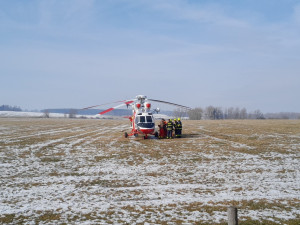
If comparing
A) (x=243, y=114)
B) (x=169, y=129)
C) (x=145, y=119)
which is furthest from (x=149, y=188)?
(x=243, y=114)

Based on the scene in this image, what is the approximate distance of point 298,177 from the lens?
29.3 ft

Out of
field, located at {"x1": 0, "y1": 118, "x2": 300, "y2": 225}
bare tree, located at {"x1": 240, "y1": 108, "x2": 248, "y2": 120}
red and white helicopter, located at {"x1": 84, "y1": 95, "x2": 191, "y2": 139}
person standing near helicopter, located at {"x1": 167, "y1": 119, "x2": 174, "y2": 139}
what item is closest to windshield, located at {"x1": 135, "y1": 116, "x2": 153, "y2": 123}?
red and white helicopter, located at {"x1": 84, "y1": 95, "x2": 191, "y2": 139}

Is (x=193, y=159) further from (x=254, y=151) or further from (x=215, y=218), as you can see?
(x=215, y=218)

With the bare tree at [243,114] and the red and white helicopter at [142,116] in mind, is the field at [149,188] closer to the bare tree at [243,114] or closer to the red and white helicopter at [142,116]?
the red and white helicopter at [142,116]

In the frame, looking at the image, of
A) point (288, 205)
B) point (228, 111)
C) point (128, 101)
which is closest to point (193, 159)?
point (288, 205)

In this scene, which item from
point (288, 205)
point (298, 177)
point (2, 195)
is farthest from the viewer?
point (298, 177)

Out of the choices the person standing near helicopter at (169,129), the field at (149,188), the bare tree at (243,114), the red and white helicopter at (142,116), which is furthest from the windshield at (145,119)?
the bare tree at (243,114)

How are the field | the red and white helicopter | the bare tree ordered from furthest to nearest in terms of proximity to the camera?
1. the bare tree
2. the red and white helicopter
3. the field

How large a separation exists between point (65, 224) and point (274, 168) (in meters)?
9.14

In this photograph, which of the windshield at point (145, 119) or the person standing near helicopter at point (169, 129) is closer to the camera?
the windshield at point (145, 119)

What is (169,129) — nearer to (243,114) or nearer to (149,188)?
(149,188)

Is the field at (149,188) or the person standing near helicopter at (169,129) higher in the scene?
the person standing near helicopter at (169,129)

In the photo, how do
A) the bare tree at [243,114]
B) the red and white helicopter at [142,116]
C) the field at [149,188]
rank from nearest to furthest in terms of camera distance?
the field at [149,188], the red and white helicopter at [142,116], the bare tree at [243,114]

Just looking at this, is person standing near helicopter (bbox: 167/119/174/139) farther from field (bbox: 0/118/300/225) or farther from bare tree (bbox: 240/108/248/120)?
bare tree (bbox: 240/108/248/120)
